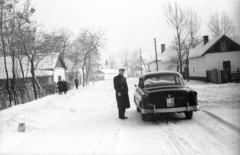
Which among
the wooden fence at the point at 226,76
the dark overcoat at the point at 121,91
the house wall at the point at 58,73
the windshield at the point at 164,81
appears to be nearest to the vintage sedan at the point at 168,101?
the windshield at the point at 164,81

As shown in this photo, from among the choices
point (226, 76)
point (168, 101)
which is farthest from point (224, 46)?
point (168, 101)

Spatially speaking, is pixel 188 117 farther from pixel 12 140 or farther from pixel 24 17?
pixel 24 17

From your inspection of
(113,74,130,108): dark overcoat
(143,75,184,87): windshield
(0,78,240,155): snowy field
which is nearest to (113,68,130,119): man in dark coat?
(113,74,130,108): dark overcoat

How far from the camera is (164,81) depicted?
28.9 feet

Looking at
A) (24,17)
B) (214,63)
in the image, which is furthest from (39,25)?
(214,63)

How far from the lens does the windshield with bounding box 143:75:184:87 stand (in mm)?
8539

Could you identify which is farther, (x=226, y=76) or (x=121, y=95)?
(x=226, y=76)

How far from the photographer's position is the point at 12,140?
19.6ft

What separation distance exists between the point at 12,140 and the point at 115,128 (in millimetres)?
2833

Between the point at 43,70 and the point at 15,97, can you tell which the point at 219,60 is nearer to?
the point at 43,70

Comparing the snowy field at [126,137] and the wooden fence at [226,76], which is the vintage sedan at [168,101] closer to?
the snowy field at [126,137]

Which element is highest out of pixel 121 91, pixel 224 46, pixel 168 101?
pixel 224 46

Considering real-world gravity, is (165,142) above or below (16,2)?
below

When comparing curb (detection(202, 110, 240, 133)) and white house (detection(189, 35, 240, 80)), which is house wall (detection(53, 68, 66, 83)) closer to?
white house (detection(189, 35, 240, 80))
